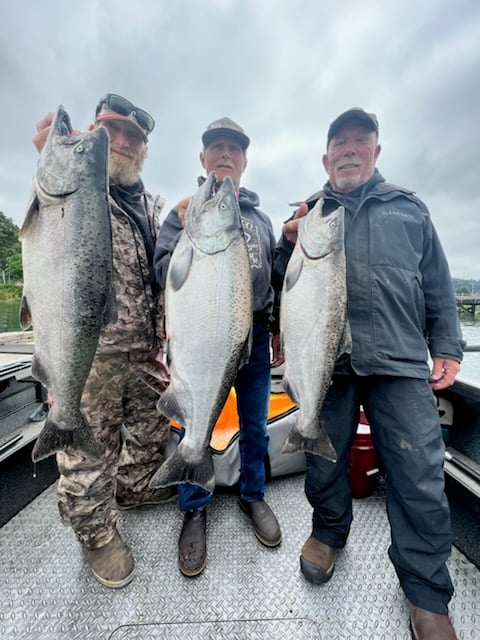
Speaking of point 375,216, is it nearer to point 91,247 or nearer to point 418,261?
point 418,261

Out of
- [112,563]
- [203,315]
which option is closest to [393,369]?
[203,315]

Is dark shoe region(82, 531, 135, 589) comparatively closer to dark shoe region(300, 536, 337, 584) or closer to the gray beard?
dark shoe region(300, 536, 337, 584)

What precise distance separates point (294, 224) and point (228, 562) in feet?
8.19

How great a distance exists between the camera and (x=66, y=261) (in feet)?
5.49

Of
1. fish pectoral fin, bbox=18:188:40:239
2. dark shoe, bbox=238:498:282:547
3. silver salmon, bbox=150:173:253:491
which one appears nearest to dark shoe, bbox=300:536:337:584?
dark shoe, bbox=238:498:282:547

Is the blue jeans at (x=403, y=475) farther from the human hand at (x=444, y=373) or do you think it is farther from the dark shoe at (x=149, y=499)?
the dark shoe at (x=149, y=499)

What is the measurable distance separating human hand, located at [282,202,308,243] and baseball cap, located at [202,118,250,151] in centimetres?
71

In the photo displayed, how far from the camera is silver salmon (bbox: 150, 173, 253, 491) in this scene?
5.92 feet

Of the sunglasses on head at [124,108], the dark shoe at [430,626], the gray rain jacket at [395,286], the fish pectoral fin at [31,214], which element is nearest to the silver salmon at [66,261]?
the fish pectoral fin at [31,214]

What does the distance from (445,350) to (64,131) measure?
8.78 ft

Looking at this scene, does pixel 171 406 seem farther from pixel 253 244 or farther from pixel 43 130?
pixel 43 130

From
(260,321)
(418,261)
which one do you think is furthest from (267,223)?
(418,261)

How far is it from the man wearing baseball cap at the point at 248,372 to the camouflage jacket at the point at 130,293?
0.34 metres

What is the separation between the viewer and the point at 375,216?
2.19 meters
